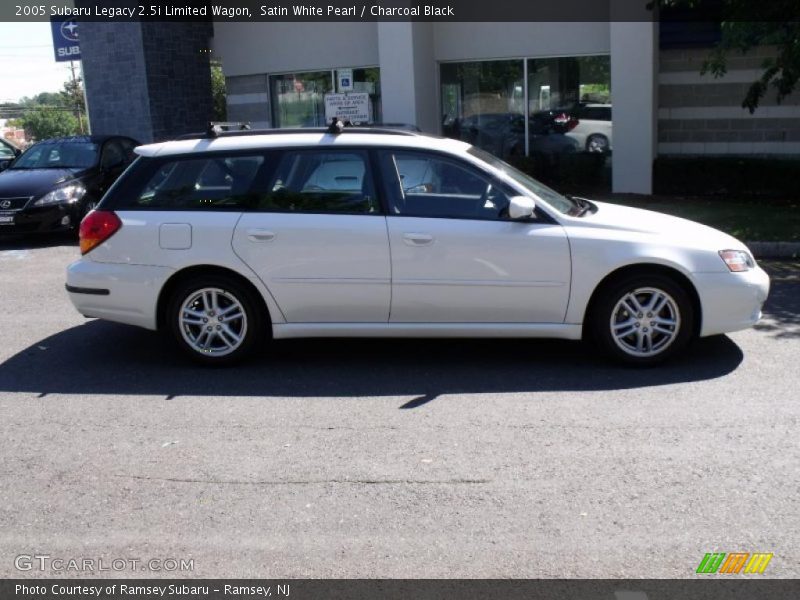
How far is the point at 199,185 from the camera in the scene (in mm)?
6648

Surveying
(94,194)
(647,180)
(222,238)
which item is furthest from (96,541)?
(647,180)

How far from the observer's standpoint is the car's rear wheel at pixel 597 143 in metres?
16.0

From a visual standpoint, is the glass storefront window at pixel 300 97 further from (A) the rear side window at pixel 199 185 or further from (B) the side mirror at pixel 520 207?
(B) the side mirror at pixel 520 207

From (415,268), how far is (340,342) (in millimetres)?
1257

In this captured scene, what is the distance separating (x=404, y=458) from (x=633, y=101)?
36.9 feet

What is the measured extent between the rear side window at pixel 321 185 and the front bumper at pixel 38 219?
23.8 ft

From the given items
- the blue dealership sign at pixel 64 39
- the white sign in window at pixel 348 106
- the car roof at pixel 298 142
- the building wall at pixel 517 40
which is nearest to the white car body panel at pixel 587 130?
the building wall at pixel 517 40

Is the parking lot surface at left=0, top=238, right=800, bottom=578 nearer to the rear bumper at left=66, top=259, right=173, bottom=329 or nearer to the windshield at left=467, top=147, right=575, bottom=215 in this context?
the rear bumper at left=66, top=259, right=173, bottom=329

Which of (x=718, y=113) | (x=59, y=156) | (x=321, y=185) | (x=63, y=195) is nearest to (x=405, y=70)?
(x=718, y=113)

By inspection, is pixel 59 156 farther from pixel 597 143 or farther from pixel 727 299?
pixel 727 299

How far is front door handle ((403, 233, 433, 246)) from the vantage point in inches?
248

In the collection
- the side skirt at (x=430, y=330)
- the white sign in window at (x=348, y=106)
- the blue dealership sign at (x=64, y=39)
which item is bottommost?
the side skirt at (x=430, y=330)

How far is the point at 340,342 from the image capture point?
7277mm

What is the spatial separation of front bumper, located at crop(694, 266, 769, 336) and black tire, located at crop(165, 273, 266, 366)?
10.3ft
